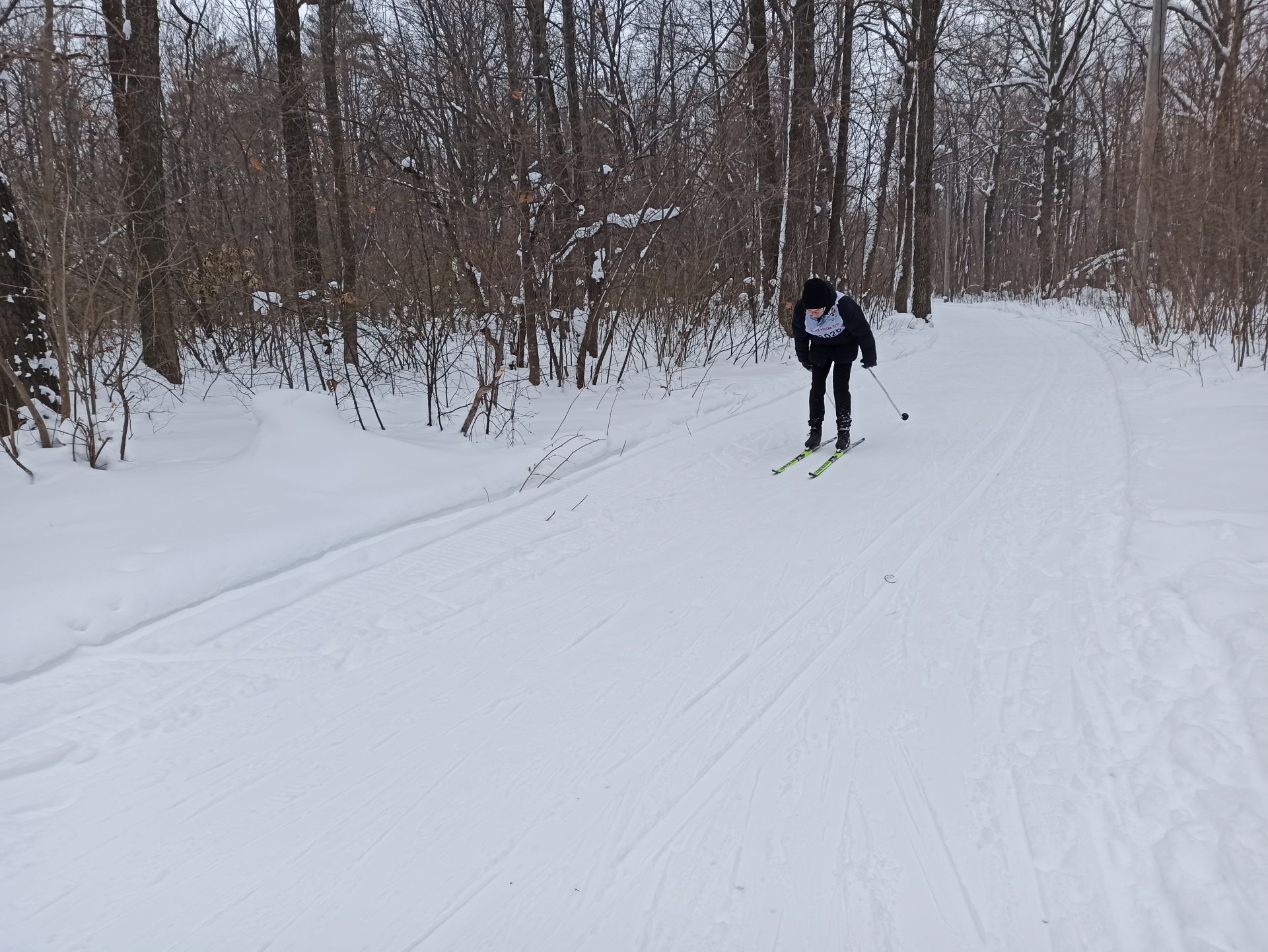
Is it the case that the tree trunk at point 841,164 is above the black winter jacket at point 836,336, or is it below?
above

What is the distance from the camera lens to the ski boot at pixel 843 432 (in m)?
6.92

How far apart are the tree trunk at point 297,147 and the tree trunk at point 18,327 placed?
4.15 m

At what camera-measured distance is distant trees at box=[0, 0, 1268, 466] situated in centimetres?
611

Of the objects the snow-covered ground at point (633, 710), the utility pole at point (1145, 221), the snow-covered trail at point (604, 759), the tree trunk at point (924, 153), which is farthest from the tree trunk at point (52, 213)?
the tree trunk at point (924, 153)

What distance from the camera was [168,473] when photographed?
5.38 meters

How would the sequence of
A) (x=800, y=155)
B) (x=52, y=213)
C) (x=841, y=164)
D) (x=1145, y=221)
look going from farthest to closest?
(x=841, y=164) → (x=800, y=155) → (x=1145, y=221) → (x=52, y=213)

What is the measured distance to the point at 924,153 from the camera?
18812 mm

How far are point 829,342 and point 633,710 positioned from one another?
4939 mm

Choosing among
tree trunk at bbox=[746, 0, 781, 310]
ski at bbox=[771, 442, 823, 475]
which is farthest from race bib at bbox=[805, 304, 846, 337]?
tree trunk at bbox=[746, 0, 781, 310]

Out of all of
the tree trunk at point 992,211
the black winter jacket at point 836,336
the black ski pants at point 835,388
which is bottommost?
the black ski pants at point 835,388

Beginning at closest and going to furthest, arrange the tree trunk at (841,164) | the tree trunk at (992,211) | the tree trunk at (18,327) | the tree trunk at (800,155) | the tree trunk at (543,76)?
the tree trunk at (18,327) < the tree trunk at (543,76) < the tree trunk at (800,155) < the tree trunk at (841,164) < the tree trunk at (992,211)

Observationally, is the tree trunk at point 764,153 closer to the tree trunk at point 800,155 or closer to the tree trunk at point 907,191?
the tree trunk at point 800,155

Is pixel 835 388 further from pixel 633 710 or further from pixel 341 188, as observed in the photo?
pixel 341 188

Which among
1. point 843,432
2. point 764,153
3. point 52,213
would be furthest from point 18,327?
point 764,153
